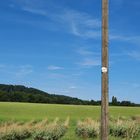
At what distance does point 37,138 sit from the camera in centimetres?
2311

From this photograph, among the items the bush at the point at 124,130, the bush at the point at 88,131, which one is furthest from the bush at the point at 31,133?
the bush at the point at 124,130

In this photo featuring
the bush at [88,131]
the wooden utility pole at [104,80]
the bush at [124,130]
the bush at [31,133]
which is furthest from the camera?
the bush at [88,131]

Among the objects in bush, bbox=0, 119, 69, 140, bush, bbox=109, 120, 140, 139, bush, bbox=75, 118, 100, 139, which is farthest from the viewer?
bush, bbox=75, 118, 100, 139

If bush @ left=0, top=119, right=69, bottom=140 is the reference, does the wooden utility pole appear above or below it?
above

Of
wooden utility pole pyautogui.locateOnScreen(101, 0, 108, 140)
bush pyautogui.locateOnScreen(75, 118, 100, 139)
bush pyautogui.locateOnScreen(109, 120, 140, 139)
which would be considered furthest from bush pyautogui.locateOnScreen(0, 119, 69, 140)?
wooden utility pole pyautogui.locateOnScreen(101, 0, 108, 140)

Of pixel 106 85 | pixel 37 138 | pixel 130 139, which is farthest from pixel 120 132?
pixel 106 85

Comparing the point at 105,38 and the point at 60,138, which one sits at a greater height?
the point at 105,38

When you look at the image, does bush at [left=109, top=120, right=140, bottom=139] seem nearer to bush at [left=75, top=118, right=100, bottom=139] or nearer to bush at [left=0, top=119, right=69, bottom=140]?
bush at [left=75, top=118, right=100, bottom=139]

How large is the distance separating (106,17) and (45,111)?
182 ft

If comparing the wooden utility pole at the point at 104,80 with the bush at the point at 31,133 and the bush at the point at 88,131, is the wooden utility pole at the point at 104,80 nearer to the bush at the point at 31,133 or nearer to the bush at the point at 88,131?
the bush at the point at 31,133

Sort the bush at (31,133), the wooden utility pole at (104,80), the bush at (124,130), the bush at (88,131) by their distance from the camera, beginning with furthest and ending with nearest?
the bush at (88,131)
the bush at (124,130)
the bush at (31,133)
the wooden utility pole at (104,80)

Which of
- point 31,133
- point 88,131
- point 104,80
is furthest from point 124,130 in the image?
point 104,80

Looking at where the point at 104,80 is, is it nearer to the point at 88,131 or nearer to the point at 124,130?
the point at 124,130

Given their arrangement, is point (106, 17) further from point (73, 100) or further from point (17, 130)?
point (73, 100)
